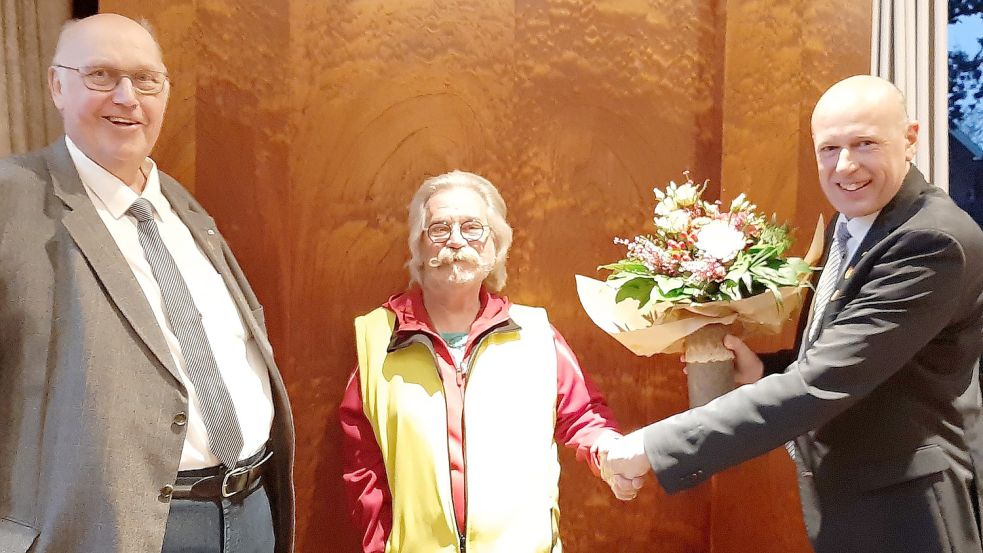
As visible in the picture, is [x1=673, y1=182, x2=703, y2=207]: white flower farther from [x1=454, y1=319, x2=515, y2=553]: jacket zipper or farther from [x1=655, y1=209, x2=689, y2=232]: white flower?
[x1=454, y1=319, x2=515, y2=553]: jacket zipper

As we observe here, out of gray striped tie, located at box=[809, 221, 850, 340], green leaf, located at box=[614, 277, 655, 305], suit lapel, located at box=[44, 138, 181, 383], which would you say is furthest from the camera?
green leaf, located at box=[614, 277, 655, 305]

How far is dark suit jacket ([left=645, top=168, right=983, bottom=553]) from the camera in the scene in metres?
1.79

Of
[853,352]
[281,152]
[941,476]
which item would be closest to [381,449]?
[281,152]

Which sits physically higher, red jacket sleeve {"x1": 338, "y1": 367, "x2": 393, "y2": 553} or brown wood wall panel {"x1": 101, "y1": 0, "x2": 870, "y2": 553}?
brown wood wall panel {"x1": 101, "y1": 0, "x2": 870, "y2": 553}

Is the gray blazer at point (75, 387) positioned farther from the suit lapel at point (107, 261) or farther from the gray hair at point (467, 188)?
the gray hair at point (467, 188)

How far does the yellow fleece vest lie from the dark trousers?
0.44m

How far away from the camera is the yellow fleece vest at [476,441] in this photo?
7.35ft

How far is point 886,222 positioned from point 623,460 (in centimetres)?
90

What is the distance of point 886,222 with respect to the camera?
1.91 m

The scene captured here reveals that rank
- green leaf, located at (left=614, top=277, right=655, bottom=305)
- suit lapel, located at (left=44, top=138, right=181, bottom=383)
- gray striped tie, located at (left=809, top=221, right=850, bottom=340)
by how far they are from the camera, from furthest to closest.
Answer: green leaf, located at (left=614, top=277, right=655, bottom=305), gray striped tie, located at (left=809, top=221, right=850, bottom=340), suit lapel, located at (left=44, top=138, right=181, bottom=383)

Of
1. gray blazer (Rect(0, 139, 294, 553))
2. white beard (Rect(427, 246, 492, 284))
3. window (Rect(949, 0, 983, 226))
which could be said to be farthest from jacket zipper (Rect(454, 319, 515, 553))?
window (Rect(949, 0, 983, 226))

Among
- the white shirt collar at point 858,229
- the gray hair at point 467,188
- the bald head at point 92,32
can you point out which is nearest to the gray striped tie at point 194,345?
the bald head at point 92,32

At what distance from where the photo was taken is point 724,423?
1.90m

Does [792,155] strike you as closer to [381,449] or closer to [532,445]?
[532,445]
